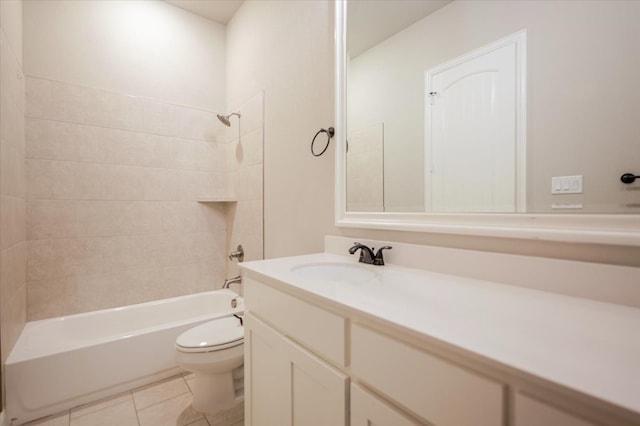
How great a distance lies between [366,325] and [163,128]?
7.75ft

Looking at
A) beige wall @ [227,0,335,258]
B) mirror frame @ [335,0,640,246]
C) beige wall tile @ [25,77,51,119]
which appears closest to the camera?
mirror frame @ [335,0,640,246]

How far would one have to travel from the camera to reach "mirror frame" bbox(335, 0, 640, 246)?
66 centimetres

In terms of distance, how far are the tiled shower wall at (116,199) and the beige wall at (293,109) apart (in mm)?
798

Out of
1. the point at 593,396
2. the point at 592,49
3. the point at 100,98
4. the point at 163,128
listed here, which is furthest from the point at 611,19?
the point at 100,98

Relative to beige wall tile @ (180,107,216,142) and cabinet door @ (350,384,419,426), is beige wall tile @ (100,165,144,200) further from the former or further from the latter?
cabinet door @ (350,384,419,426)

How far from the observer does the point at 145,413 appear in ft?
4.97

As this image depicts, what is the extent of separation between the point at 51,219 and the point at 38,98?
0.81 m

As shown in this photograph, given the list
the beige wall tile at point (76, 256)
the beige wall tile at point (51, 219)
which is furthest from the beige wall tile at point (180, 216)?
the beige wall tile at point (51, 219)

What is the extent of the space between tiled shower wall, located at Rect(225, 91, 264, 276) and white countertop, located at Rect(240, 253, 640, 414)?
126 centimetres

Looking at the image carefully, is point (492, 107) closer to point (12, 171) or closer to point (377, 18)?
point (377, 18)

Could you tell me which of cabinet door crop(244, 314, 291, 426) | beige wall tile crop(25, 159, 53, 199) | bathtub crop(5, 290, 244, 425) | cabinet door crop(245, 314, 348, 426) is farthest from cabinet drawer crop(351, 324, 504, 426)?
beige wall tile crop(25, 159, 53, 199)

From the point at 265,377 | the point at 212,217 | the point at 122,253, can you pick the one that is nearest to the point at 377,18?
the point at 265,377

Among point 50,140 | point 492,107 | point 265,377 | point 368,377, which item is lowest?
point 265,377

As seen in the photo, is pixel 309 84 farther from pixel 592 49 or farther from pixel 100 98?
pixel 100 98
